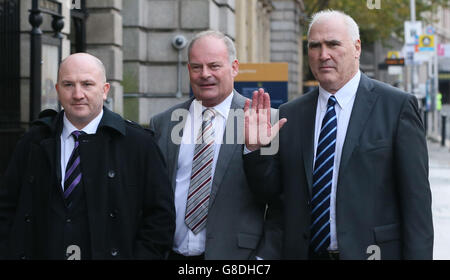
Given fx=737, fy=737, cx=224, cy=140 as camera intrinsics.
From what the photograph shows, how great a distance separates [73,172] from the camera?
3455 millimetres

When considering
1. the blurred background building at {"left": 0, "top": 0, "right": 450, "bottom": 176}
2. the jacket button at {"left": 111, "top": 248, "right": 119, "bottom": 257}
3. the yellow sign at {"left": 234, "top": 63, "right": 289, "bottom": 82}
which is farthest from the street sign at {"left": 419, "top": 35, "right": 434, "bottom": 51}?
the jacket button at {"left": 111, "top": 248, "right": 119, "bottom": 257}

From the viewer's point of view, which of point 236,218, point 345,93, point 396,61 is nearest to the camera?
point 345,93

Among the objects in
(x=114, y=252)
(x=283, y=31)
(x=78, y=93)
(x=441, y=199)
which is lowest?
(x=441, y=199)

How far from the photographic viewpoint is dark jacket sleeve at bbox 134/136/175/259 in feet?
11.5

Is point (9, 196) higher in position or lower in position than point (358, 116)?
lower

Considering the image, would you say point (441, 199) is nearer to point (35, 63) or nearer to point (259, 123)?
point (35, 63)

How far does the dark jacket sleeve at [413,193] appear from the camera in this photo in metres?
3.48

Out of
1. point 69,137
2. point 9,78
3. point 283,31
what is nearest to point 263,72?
point 9,78

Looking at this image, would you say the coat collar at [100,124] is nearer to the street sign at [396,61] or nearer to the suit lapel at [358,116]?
the suit lapel at [358,116]

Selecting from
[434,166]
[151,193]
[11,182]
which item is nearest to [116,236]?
[151,193]

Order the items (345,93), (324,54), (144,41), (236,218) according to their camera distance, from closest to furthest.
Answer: (324,54) < (345,93) < (236,218) < (144,41)

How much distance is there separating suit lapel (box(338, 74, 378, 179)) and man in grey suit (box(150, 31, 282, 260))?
1.72 ft

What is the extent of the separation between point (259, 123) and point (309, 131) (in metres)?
0.29

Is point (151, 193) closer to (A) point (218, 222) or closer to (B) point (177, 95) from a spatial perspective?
(A) point (218, 222)
